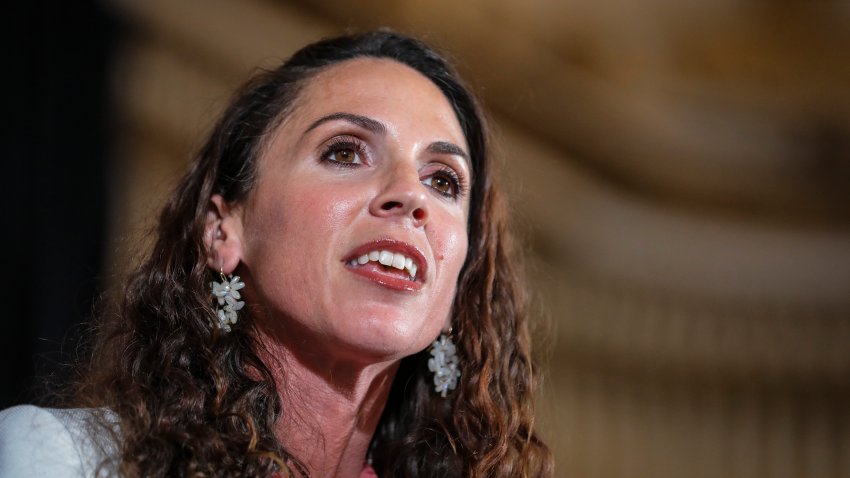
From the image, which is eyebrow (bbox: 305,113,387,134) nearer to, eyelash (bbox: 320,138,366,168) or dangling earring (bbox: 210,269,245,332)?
eyelash (bbox: 320,138,366,168)

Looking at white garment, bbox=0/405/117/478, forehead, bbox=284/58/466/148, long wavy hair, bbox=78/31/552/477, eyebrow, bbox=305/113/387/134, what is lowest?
white garment, bbox=0/405/117/478

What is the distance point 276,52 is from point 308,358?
1.54m

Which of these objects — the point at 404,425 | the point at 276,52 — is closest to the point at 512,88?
the point at 276,52

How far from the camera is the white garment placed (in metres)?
1.18

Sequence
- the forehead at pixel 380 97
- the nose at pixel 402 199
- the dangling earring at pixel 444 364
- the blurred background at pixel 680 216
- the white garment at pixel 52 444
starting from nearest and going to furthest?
the white garment at pixel 52 444, the nose at pixel 402 199, the forehead at pixel 380 97, the dangling earring at pixel 444 364, the blurred background at pixel 680 216

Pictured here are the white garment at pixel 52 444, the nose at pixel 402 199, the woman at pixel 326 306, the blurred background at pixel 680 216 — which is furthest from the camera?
the blurred background at pixel 680 216

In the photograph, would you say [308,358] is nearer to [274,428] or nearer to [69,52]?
[274,428]

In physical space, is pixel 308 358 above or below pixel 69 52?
below

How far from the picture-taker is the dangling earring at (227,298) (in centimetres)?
143

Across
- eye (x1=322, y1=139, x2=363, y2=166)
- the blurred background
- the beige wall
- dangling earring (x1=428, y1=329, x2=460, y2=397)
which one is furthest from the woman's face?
the beige wall

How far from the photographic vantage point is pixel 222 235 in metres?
1.51

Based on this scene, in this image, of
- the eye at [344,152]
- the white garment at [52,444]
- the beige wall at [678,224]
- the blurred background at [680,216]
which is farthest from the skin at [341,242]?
the beige wall at [678,224]

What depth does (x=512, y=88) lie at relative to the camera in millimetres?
3504

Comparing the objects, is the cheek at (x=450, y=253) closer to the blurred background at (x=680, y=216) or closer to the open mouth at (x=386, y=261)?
the open mouth at (x=386, y=261)
